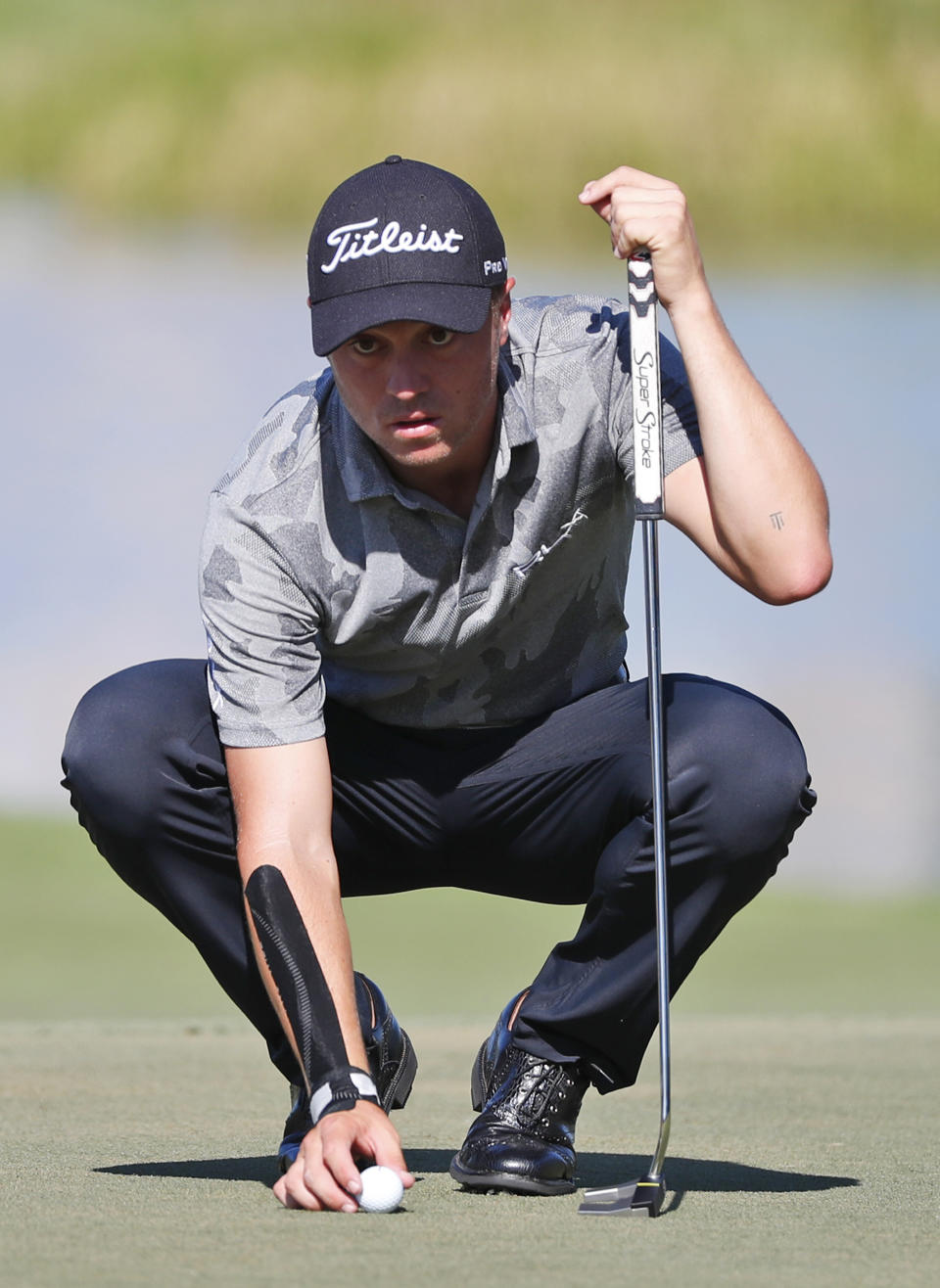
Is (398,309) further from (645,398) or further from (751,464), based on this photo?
(751,464)

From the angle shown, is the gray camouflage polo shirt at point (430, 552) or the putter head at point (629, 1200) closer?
the putter head at point (629, 1200)

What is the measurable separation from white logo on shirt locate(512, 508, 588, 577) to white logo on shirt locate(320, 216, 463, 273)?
0.35 metres

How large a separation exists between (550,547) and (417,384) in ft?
0.95

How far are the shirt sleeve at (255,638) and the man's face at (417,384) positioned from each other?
17 cm

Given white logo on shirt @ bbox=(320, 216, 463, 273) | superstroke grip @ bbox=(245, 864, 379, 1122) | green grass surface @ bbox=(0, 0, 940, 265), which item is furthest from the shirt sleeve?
green grass surface @ bbox=(0, 0, 940, 265)

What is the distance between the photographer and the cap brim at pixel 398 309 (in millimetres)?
1693

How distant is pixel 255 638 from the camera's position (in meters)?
1.82

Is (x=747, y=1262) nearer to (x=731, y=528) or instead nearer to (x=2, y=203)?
(x=731, y=528)

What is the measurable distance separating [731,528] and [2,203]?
6.55 metres

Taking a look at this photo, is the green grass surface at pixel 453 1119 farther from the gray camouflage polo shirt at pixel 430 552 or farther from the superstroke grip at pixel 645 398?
the superstroke grip at pixel 645 398

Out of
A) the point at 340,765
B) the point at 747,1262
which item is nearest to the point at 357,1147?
the point at 747,1262

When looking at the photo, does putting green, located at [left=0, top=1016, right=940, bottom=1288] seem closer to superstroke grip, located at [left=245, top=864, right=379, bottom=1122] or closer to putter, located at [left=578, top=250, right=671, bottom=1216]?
superstroke grip, located at [left=245, top=864, right=379, bottom=1122]

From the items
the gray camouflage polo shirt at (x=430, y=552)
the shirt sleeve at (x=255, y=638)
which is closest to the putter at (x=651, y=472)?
the gray camouflage polo shirt at (x=430, y=552)

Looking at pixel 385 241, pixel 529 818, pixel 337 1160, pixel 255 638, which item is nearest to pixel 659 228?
pixel 385 241
